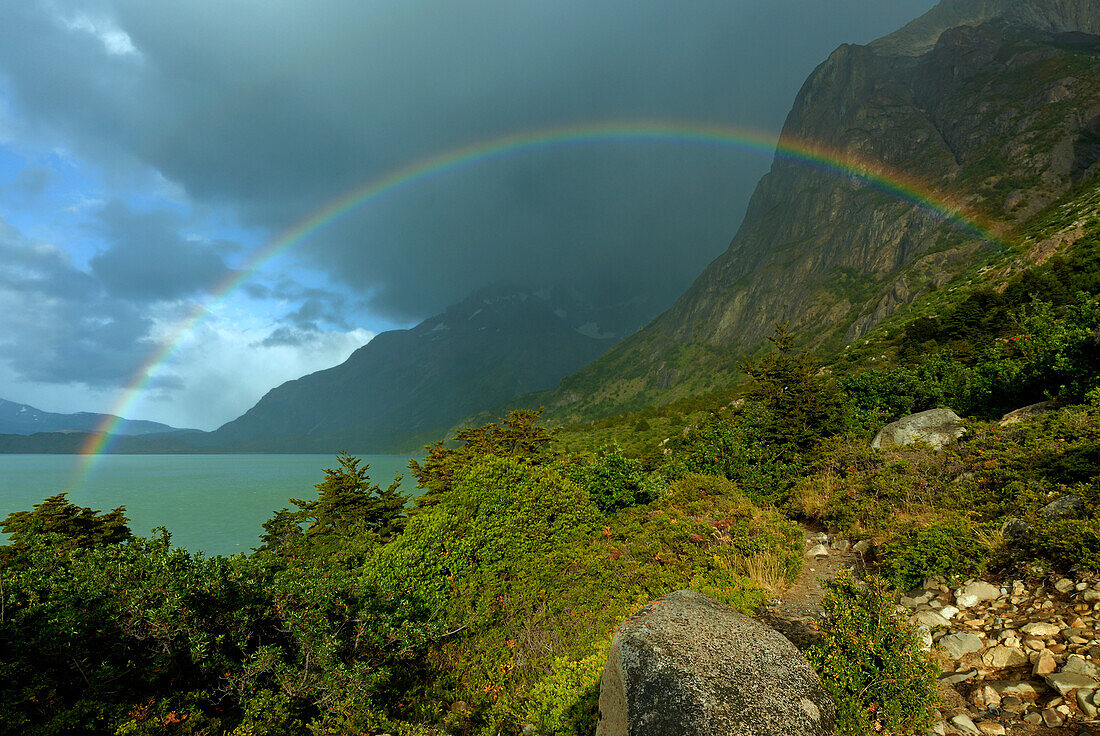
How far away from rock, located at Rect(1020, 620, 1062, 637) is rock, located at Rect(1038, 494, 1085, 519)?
8.15 ft

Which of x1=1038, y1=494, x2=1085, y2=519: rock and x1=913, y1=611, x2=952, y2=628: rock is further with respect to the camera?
x1=1038, y1=494, x2=1085, y2=519: rock

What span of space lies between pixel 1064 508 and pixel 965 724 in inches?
184

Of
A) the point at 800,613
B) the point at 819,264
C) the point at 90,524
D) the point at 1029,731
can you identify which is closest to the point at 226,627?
the point at 800,613

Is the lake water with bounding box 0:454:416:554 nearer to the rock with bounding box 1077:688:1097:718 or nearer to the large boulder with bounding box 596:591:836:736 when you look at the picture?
the large boulder with bounding box 596:591:836:736

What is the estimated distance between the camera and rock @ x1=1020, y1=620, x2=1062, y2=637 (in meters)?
4.96

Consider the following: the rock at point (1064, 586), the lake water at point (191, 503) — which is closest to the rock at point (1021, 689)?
the rock at point (1064, 586)

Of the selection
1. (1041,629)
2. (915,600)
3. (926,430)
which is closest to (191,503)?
(926,430)

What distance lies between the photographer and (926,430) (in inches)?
539

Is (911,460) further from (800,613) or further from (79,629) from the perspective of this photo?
(79,629)

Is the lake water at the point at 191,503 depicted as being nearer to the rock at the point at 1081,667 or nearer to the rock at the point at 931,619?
the rock at the point at 931,619

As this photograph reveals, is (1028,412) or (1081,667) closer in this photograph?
(1081,667)

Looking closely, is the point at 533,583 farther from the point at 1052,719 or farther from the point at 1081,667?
the point at 1081,667

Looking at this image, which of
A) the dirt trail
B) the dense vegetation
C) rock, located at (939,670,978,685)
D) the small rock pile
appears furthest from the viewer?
the dirt trail

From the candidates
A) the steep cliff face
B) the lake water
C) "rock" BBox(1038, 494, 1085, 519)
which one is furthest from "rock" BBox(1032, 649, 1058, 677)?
the steep cliff face
